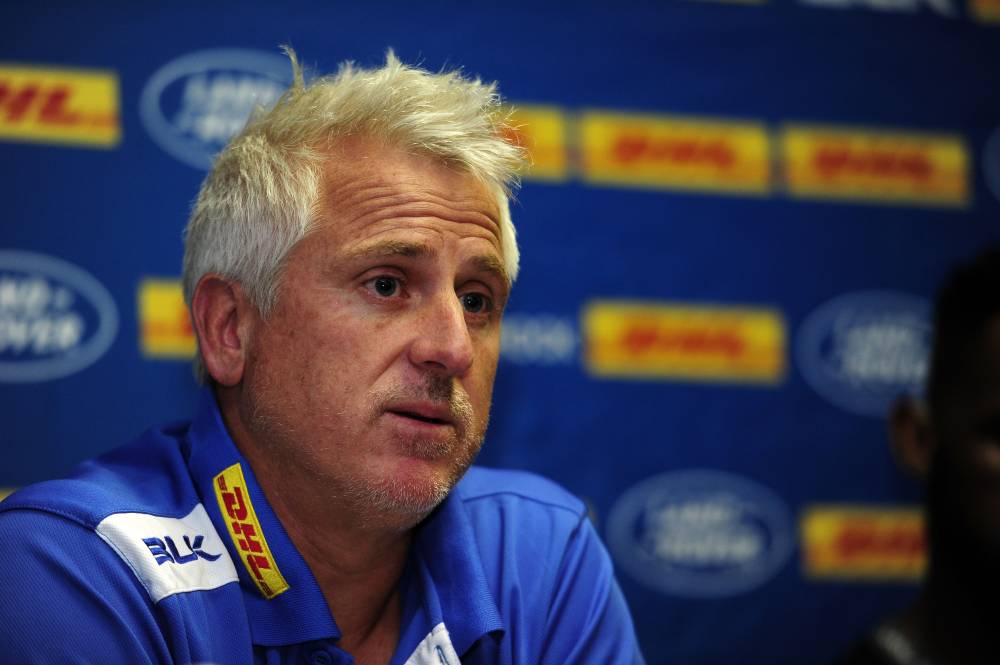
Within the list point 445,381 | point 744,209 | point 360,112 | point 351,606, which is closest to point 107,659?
point 351,606

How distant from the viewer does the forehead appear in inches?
60.2

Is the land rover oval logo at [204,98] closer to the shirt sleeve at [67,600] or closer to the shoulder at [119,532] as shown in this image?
the shoulder at [119,532]

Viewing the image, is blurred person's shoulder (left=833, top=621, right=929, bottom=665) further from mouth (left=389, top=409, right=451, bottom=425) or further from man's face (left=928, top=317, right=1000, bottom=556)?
mouth (left=389, top=409, right=451, bottom=425)

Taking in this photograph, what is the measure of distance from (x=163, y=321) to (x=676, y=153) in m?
1.25

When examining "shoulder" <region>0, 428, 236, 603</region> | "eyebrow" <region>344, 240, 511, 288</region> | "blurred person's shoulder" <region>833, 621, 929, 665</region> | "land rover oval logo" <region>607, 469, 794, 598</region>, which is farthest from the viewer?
"land rover oval logo" <region>607, 469, 794, 598</region>

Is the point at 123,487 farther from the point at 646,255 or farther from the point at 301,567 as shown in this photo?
the point at 646,255

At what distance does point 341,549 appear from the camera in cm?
155

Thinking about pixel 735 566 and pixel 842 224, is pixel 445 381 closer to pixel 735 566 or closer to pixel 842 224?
pixel 735 566

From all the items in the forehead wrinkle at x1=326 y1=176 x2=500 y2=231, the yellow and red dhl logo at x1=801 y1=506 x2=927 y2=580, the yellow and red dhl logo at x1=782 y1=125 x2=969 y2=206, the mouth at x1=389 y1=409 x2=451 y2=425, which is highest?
the yellow and red dhl logo at x1=782 y1=125 x2=969 y2=206

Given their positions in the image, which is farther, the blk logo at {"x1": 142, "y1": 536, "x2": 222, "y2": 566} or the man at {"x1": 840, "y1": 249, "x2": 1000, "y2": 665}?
the blk logo at {"x1": 142, "y1": 536, "x2": 222, "y2": 566}

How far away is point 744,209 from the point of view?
2732 millimetres

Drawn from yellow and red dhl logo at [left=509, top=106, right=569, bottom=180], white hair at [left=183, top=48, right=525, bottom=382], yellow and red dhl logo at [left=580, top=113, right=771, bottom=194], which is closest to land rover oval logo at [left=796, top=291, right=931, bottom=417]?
yellow and red dhl logo at [left=580, top=113, right=771, bottom=194]

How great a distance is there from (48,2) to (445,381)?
4.74 feet

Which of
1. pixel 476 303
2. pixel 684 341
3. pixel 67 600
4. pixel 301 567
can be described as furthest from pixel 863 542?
pixel 67 600
